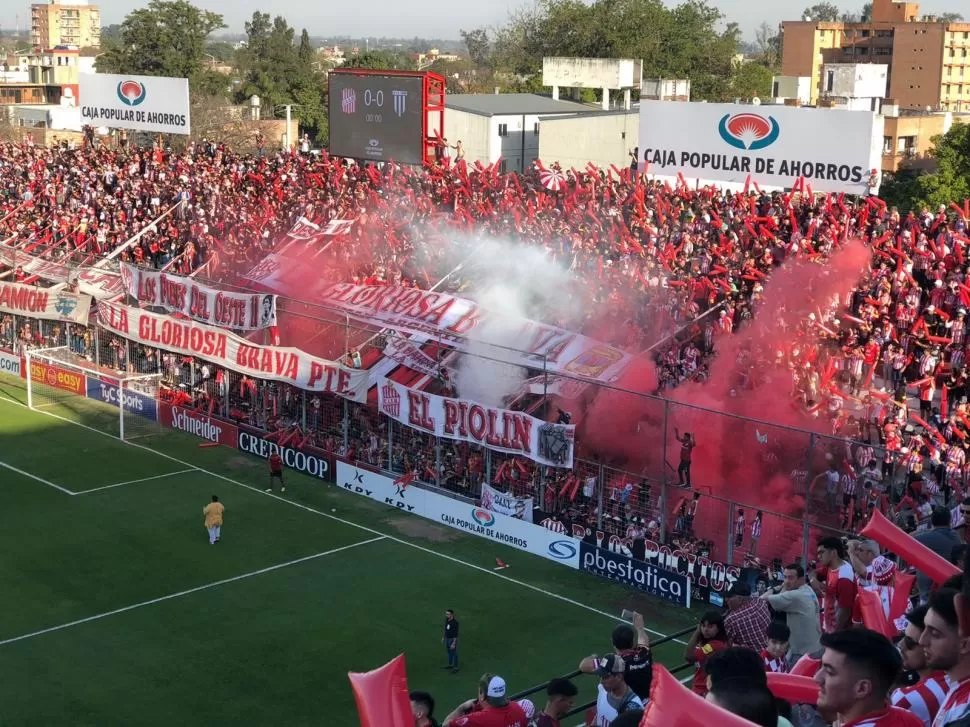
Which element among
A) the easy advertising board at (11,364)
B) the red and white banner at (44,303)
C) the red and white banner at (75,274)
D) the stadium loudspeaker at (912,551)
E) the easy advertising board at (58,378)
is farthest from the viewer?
the easy advertising board at (11,364)

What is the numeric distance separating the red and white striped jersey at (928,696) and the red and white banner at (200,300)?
83.1 ft

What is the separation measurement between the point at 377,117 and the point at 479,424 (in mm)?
17346

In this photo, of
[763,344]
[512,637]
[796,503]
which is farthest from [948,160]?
[512,637]

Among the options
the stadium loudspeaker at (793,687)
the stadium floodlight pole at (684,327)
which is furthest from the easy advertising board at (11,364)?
the stadium loudspeaker at (793,687)

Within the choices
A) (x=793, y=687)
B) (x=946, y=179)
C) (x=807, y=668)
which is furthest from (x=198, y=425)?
(x=946, y=179)

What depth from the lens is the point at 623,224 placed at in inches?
1222

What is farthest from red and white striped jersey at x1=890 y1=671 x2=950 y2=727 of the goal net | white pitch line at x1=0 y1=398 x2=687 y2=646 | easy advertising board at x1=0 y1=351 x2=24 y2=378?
easy advertising board at x1=0 y1=351 x2=24 y2=378

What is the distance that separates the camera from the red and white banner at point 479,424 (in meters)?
24.3

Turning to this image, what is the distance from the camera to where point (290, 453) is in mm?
30344

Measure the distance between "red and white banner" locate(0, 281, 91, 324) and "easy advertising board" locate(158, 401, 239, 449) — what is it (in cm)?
390

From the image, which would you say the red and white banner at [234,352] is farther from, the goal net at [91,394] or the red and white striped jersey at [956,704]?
the red and white striped jersey at [956,704]

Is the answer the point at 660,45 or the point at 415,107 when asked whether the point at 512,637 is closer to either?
the point at 415,107

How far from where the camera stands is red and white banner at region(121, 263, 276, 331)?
3125cm

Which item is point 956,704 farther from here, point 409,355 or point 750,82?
point 750,82
